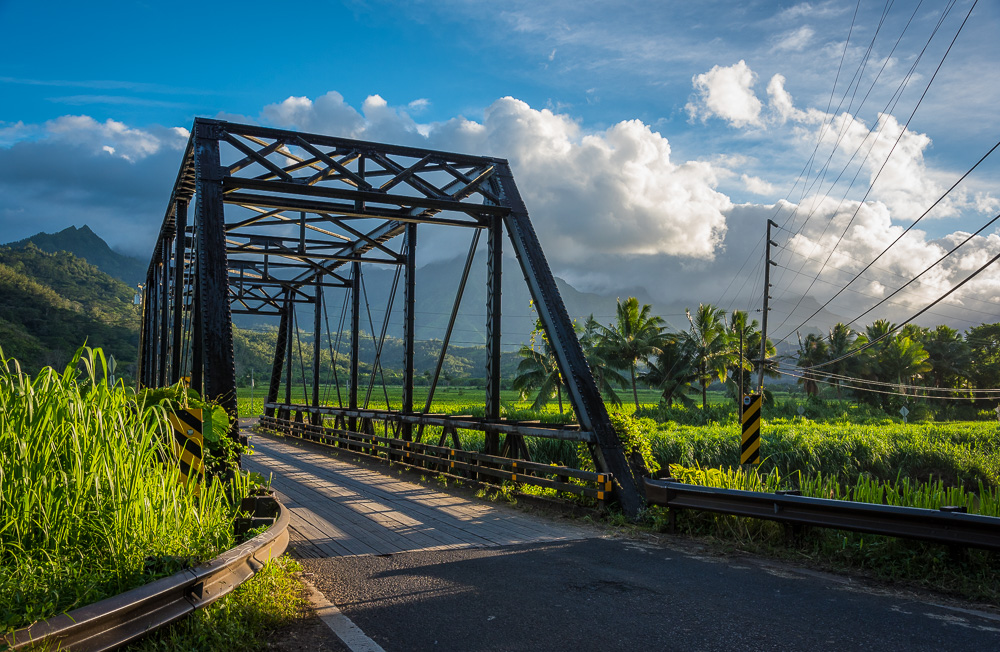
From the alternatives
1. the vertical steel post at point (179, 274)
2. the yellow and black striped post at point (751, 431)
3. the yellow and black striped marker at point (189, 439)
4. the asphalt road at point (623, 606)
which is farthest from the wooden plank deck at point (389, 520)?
the vertical steel post at point (179, 274)

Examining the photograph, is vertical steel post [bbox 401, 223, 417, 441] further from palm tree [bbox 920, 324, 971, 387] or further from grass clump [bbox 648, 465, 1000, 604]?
palm tree [bbox 920, 324, 971, 387]

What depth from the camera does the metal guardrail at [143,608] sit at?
9.18 feet

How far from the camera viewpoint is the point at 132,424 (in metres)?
4.47

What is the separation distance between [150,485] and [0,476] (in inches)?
32.6

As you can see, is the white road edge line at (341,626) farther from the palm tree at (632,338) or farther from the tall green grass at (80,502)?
the palm tree at (632,338)

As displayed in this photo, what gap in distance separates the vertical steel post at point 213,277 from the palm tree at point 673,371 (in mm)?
35701

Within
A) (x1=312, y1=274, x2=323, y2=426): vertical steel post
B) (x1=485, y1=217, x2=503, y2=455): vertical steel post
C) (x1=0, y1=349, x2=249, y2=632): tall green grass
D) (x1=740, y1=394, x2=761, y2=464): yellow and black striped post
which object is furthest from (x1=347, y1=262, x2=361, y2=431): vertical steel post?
(x1=0, y1=349, x2=249, y2=632): tall green grass

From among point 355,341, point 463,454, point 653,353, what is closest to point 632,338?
point 653,353

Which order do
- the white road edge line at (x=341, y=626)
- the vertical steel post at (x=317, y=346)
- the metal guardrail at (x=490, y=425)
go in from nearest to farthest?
the white road edge line at (x=341, y=626)
the metal guardrail at (x=490, y=425)
the vertical steel post at (x=317, y=346)

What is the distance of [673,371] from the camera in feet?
140

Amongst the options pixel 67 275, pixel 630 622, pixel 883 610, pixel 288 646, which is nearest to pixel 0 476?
pixel 288 646

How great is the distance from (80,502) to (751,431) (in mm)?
7726

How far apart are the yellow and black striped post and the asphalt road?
3.33 meters

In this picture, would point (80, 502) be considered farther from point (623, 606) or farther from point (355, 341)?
point (355, 341)
